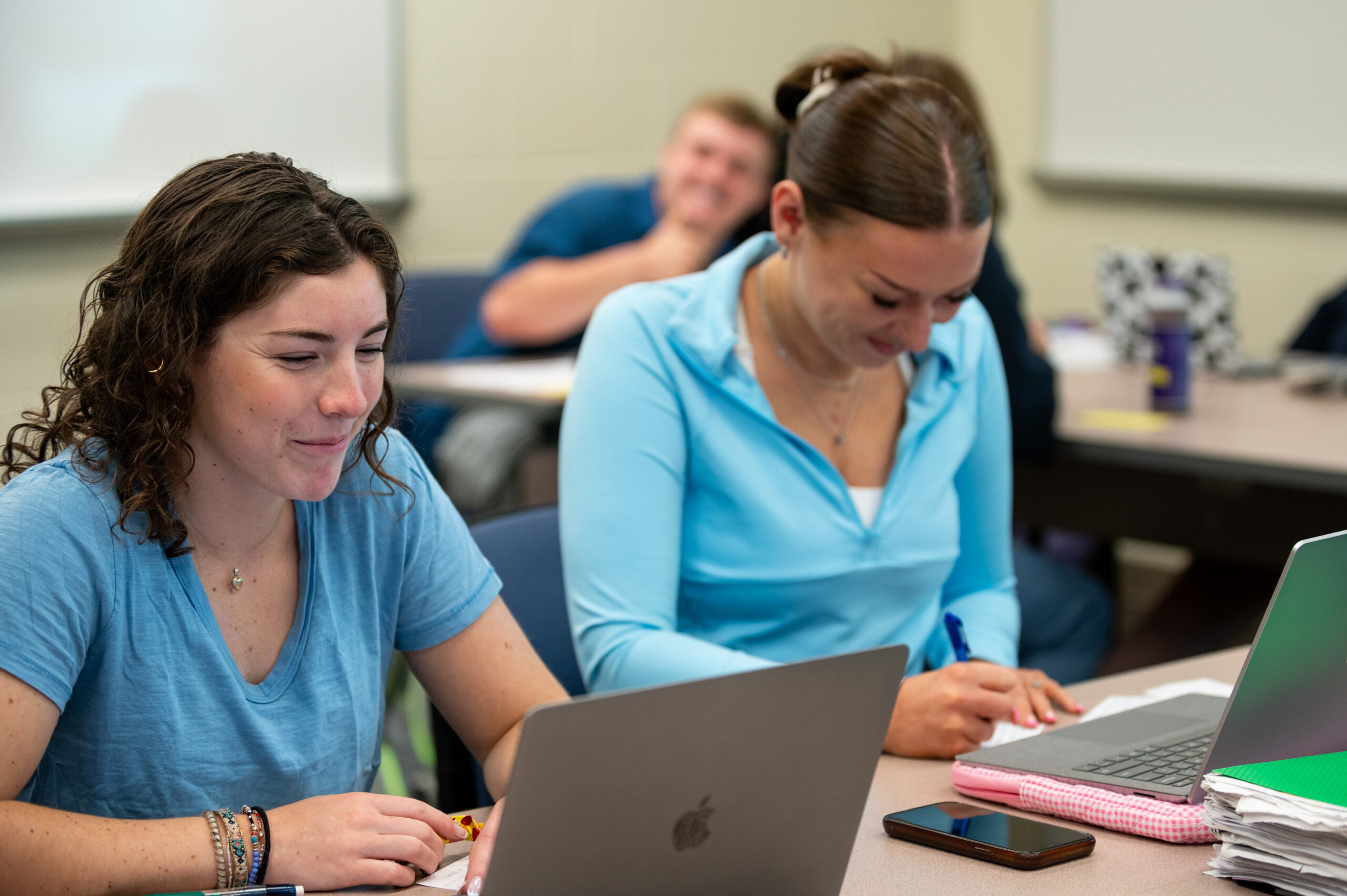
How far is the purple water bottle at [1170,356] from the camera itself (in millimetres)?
2486

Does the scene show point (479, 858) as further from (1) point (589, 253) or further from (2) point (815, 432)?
(1) point (589, 253)

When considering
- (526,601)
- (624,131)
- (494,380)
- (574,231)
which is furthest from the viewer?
(624,131)

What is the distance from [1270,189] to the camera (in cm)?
373

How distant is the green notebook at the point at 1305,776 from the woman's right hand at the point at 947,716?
26cm

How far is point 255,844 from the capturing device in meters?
0.93

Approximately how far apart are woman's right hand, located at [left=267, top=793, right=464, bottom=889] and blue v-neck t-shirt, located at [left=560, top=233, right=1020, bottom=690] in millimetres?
397

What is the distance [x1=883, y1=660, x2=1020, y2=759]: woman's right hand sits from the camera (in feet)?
3.92

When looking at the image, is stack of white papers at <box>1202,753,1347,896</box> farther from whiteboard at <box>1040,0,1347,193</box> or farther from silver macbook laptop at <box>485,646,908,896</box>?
whiteboard at <box>1040,0,1347,193</box>

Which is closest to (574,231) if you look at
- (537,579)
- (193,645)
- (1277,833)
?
(537,579)

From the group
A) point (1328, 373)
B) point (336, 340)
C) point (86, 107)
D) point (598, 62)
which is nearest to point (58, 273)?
point (86, 107)

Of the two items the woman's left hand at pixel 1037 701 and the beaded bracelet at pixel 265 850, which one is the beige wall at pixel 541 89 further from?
the beaded bracelet at pixel 265 850

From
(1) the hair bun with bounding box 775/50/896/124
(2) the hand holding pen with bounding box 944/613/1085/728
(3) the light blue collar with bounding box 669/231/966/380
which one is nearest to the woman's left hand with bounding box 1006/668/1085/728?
(2) the hand holding pen with bounding box 944/613/1085/728

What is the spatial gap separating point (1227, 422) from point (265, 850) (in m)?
1.97

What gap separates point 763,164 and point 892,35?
5.96 feet
